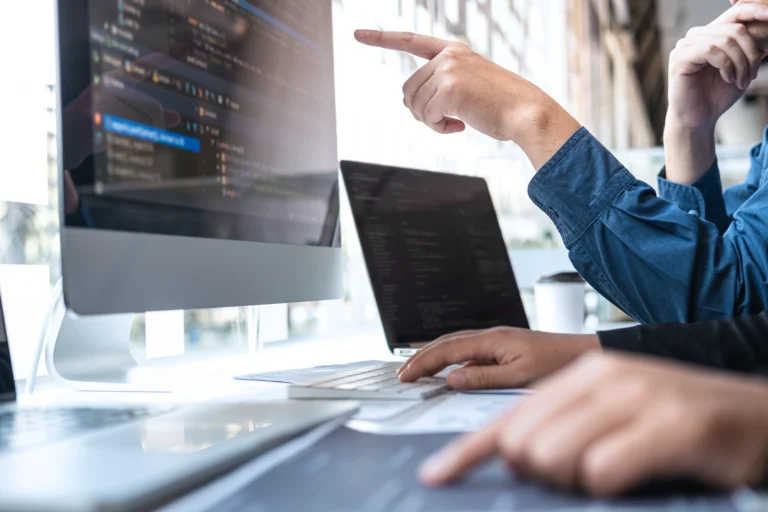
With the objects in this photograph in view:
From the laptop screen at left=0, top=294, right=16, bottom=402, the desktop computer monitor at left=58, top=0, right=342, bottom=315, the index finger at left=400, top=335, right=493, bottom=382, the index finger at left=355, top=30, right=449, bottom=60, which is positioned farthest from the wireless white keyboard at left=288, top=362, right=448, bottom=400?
the index finger at left=355, top=30, right=449, bottom=60

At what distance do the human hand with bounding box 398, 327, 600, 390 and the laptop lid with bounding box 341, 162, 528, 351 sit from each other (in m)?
0.38

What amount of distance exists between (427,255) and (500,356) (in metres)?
0.51

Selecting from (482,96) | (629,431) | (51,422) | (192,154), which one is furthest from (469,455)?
(482,96)

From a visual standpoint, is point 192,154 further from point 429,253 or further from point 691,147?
point 691,147

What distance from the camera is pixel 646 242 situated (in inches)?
41.0

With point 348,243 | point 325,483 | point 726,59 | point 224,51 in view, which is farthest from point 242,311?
point 325,483

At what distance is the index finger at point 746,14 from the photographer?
46.9 inches

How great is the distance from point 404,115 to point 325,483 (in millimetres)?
1705

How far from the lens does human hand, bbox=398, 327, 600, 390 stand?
2.48 ft

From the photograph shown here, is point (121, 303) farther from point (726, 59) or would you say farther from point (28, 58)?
point (726, 59)

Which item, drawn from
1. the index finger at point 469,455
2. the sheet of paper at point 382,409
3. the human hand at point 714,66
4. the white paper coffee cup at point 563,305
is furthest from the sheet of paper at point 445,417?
the white paper coffee cup at point 563,305

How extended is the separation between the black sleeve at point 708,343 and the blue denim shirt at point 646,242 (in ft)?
0.84

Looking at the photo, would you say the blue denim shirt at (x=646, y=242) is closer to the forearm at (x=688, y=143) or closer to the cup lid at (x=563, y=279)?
the forearm at (x=688, y=143)

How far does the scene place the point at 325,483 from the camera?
397 mm
